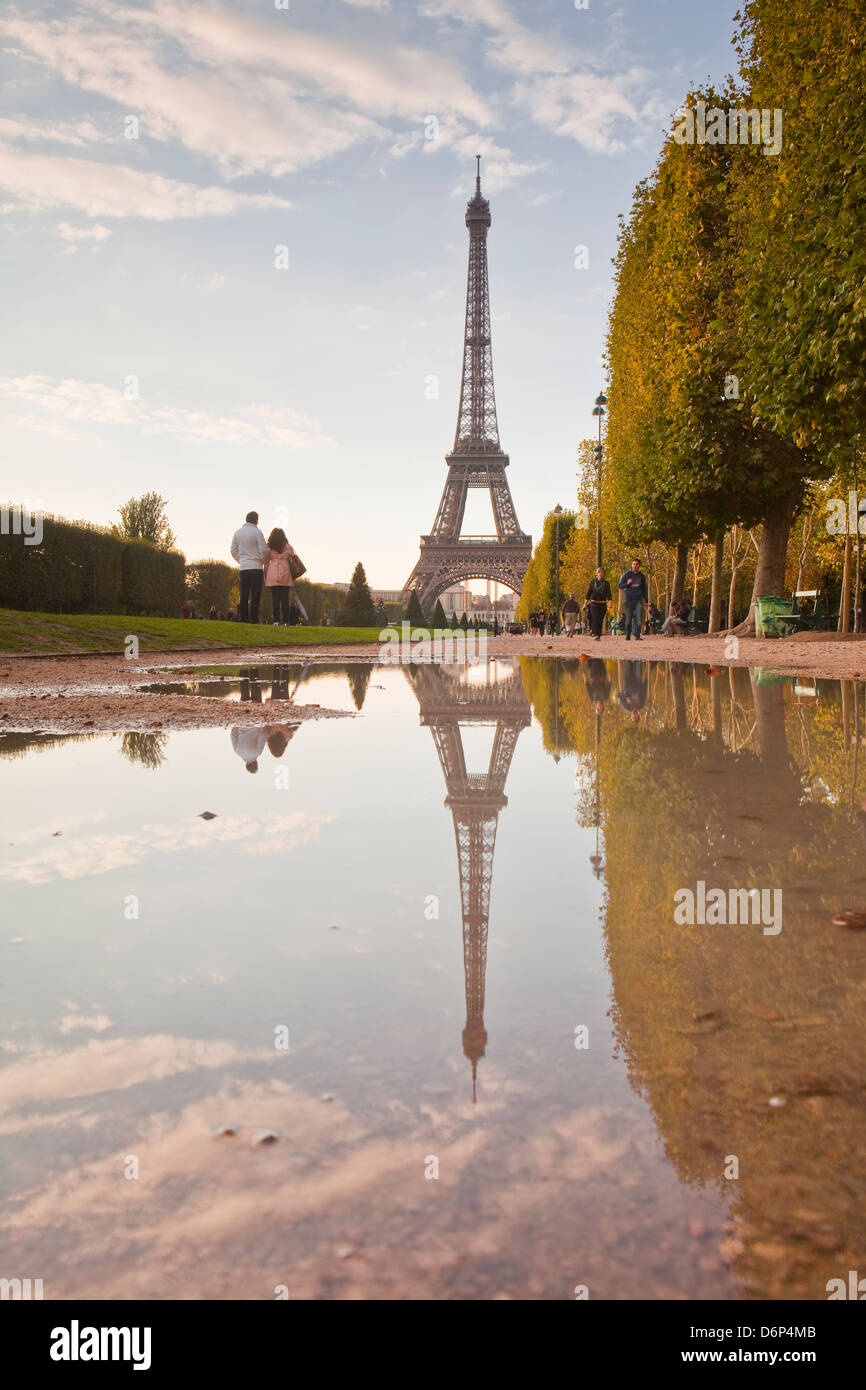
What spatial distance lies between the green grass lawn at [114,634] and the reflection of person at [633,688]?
8.81 metres

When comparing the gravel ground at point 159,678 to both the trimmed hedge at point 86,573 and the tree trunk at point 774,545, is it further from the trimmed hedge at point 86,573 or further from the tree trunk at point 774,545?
the trimmed hedge at point 86,573

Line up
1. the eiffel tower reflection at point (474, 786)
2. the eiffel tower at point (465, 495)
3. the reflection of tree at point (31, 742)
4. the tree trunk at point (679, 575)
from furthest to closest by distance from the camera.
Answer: the eiffel tower at point (465, 495) → the tree trunk at point (679, 575) → the reflection of tree at point (31, 742) → the eiffel tower reflection at point (474, 786)

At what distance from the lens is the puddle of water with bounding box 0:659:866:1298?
114cm

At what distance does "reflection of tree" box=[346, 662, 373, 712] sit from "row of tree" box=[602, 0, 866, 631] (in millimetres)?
6744

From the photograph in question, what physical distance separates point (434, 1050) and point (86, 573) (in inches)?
1499

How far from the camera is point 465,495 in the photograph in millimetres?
73938

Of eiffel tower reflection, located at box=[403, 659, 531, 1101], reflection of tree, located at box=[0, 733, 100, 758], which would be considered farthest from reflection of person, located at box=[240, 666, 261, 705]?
reflection of tree, located at box=[0, 733, 100, 758]

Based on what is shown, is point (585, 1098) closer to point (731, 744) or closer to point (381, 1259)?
point (381, 1259)

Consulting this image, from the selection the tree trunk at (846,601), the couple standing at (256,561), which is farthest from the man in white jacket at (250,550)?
the tree trunk at (846,601)

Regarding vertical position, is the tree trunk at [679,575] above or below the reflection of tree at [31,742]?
above

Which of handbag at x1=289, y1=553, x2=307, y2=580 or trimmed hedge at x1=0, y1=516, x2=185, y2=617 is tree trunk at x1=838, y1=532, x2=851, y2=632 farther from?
trimmed hedge at x1=0, y1=516, x2=185, y2=617

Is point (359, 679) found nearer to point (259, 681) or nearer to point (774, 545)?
point (259, 681)

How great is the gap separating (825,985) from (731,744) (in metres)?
3.36

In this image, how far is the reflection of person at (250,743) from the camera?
4.66 metres
